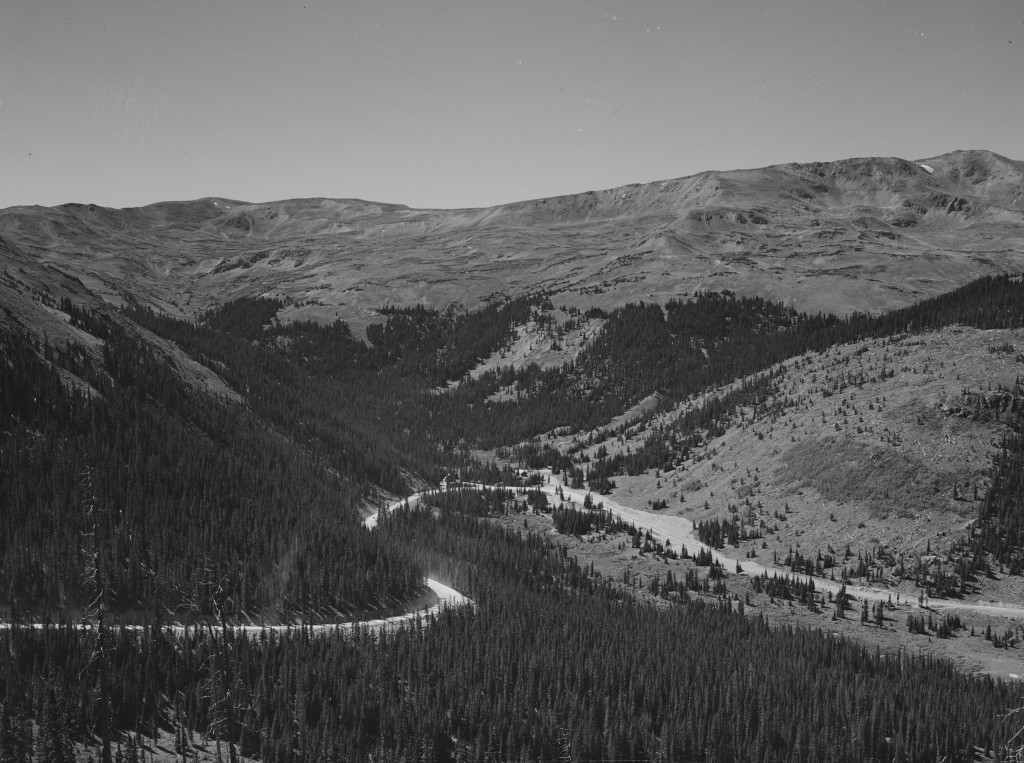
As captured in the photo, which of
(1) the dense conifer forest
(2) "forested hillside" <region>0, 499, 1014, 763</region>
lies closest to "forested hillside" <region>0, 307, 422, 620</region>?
(1) the dense conifer forest

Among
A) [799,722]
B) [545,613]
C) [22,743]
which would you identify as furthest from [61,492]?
[799,722]

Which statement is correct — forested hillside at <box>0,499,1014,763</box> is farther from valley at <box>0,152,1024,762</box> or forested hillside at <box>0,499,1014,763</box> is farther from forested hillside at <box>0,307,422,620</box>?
forested hillside at <box>0,307,422,620</box>

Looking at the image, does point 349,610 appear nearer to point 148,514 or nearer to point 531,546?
point 148,514

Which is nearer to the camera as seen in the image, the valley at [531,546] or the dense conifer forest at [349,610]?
the dense conifer forest at [349,610]

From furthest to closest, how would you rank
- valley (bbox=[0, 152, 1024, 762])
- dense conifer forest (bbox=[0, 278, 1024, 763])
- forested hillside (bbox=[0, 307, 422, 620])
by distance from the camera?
forested hillside (bbox=[0, 307, 422, 620]), valley (bbox=[0, 152, 1024, 762]), dense conifer forest (bbox=[0, 278, 1024, 763])

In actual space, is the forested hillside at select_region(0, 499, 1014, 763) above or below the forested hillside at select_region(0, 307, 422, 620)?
below

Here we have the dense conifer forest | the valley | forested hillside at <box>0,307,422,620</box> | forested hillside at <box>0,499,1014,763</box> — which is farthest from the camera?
forested hillside at <box>0,307,422,620</box>

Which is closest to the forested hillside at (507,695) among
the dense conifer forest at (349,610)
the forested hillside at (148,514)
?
the dense conifer forest at (349,610)

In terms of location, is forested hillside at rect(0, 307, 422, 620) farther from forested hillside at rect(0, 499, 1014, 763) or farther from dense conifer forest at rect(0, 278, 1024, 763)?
forested hillside at rect(0, 499, 1014, 763)

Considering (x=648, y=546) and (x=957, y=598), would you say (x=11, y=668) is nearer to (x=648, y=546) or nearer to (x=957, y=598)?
(x=648, y=546)

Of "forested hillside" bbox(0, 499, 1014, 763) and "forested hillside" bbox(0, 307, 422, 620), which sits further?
"forested hillside" bbox(0, 307, 422, 620)

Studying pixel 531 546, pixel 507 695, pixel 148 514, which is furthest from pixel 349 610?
pixel 531 546

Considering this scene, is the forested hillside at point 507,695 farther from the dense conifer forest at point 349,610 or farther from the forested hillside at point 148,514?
the forested hillside at point 148,514
